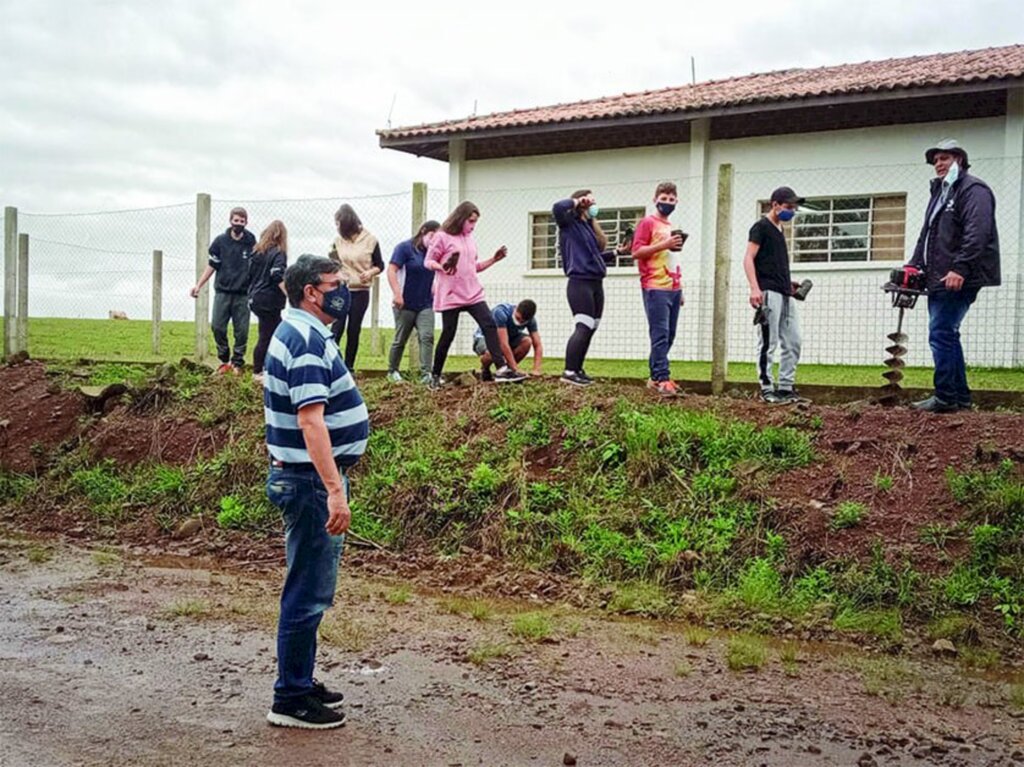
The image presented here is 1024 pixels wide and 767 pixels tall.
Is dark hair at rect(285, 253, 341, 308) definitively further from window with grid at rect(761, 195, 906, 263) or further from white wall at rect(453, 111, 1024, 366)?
window with grid at rect(761, 195, 906, 263)

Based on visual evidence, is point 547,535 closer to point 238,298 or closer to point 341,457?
point 341,457

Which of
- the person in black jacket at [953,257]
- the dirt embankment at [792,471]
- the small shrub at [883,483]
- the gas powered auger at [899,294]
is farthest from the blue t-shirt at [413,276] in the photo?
the small shrub at [883,483]

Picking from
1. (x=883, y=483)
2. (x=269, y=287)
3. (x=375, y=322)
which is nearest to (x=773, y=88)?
(x=375, y=322)

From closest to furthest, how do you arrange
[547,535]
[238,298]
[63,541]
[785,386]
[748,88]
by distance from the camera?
1. [547,535]
2. [63,541]
3. [785,386]
4. [238,298]
5. [748,88]

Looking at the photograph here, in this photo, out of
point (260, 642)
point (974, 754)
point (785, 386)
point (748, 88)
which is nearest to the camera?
point (974, 754)

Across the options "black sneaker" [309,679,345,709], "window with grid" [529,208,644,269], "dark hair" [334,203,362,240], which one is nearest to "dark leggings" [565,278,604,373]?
"dark hair" [334,203,362,240]

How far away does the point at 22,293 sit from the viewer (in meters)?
15.6

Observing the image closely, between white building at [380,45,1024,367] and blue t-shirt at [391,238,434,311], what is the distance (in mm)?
4554

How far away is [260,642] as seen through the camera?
6059 mm

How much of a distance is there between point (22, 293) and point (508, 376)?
342 inches

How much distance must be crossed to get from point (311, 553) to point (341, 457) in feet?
1.40

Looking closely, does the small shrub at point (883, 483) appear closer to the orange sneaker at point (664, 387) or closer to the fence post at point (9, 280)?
the orange sneaker at point (664, 387)

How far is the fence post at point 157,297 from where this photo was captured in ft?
51.9

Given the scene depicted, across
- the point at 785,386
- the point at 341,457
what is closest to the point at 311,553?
the point at 341,457
